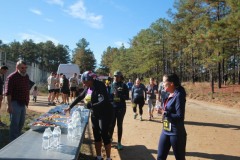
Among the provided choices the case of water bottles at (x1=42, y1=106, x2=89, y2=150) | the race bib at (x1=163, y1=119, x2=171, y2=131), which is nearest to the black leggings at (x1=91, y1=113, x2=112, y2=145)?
the case of water bottles at (x1=42, y1=106, x2=89, y2=150)

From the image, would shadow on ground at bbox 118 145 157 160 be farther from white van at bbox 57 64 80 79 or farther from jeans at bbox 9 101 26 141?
white van at bbox 57 64 80 79

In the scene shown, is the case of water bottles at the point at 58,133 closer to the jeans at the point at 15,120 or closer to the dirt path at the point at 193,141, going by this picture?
the jeans at the point at 15,120

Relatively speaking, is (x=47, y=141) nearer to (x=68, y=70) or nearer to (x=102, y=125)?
(x=102, y=125)

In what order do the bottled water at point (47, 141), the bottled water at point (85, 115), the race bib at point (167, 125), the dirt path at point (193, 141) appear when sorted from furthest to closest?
1. the dirt path at point (193, 141)
2. the bottled water at point (85, 115)
3. the race bib at point (167, 125)
4. the bottled water at point (47, 141)

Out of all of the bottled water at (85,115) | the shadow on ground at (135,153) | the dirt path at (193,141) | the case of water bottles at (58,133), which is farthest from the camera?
the dirt path at (193,141)

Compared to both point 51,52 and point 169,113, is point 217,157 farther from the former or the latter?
point 51,52

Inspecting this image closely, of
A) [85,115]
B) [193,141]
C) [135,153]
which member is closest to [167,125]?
[85,115]

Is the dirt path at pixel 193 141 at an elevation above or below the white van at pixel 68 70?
below

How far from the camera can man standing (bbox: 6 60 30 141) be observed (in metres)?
7.49

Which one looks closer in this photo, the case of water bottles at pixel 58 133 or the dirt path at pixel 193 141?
the case of water bottles at pixel 58 133

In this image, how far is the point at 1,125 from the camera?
10.6m

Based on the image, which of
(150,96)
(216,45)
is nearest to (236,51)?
(216,45)

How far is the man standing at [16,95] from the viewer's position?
24.6ft

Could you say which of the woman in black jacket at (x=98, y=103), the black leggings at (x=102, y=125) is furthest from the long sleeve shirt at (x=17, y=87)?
the black leggings at (x=102, y=125)
